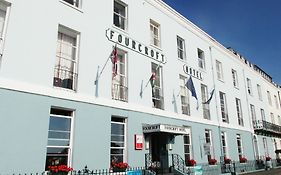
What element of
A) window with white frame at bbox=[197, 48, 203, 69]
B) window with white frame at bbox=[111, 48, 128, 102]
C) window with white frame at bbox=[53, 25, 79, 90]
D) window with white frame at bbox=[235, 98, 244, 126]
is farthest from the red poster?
window with white frame at bbox=[235, 98, 244, 126]

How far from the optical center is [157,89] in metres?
13.7

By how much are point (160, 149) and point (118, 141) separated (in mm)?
2992

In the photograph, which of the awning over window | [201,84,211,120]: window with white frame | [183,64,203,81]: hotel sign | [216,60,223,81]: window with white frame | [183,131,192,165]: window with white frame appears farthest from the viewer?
[216,60,223,81]: window with white frame

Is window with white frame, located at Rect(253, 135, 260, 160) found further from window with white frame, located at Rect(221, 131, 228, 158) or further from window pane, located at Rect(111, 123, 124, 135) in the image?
window pane, located at Rect(111, 123, 124, 135)

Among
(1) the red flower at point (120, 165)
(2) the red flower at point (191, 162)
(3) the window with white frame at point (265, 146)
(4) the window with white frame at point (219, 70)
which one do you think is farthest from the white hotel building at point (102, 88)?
(3) the window with white frame at point (265, 146)

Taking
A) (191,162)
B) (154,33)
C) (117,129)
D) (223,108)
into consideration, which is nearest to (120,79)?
(117,129)

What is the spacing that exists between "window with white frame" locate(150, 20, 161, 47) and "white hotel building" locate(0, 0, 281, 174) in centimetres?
7

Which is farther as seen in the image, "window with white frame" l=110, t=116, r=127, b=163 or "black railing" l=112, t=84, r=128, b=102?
"black railing" l=112, t=84, r=128, b=102

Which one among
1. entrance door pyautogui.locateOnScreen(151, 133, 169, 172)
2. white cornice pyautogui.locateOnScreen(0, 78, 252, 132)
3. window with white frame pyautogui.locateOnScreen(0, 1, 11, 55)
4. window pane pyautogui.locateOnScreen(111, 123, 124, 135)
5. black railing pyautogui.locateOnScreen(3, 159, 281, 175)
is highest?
window with white frame pyautogui.locateOnScreen(0, 1, 11, 55)

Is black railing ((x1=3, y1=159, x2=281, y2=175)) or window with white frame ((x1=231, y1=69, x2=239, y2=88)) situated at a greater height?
window with white frame ((x1=231, y1=69, x2=239, y2=88))

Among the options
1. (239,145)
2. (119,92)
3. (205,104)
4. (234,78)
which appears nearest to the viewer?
(119,92)

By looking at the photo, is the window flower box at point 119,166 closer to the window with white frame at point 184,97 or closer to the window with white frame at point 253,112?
the window with white frame at point 184,97

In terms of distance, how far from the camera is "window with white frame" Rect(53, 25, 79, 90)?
9587 mm

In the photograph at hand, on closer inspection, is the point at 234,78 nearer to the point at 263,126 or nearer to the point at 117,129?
the point at 263,126
